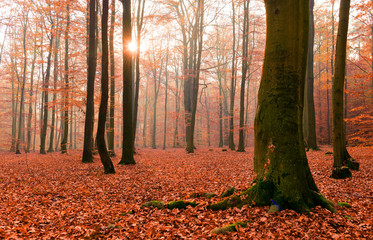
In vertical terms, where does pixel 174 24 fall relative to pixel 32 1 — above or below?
above

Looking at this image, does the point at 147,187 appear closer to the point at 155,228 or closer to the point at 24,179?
the point at 155,228

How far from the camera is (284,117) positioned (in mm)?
3934

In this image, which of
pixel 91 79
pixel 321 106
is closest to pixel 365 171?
pixel 91 79

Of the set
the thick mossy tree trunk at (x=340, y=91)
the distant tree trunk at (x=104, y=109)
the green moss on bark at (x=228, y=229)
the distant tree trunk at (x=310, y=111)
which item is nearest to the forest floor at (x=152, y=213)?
the green moss on bark at (x=228, y=229)

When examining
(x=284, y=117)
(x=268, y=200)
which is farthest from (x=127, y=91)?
(x=268, y=200)

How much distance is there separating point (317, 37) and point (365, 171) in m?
22.6

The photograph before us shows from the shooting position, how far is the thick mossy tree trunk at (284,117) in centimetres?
385

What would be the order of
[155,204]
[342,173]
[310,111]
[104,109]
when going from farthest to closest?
1. [310,111]
2. [104,109]
3. [342,173]
4. [155,204]

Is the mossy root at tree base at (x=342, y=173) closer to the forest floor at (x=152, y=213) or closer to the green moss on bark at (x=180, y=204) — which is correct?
the forest floor at (x=152, y=213)

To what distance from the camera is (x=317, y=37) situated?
80.7 ft

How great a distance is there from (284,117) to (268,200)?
5.14 feet

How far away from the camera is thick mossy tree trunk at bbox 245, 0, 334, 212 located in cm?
385

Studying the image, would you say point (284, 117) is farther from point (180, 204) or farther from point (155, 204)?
point (155, 204)

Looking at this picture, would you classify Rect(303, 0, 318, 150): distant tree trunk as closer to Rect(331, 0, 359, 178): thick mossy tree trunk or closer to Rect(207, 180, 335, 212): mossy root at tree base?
Rect(331, 0, 359, 178): thick mossy tree trunk
